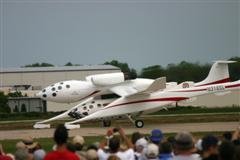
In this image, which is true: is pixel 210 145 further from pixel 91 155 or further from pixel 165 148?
pixel 91 155

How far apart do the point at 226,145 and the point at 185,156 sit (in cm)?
59

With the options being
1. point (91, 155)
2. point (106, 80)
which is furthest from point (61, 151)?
point (106, 80)

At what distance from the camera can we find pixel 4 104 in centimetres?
7081

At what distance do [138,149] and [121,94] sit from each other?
97.0ft

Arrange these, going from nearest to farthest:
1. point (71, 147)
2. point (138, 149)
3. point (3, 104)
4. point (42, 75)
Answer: point (71, 147) → point (138, 149) → point (3, 104) → point (42, 75)

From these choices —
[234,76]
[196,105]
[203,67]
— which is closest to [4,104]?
[196,105]

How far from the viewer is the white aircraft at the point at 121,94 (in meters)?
40.1

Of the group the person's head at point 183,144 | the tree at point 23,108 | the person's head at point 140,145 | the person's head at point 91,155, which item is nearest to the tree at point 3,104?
the tree at point 23,108

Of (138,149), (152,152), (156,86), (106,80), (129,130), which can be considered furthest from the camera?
(106,80)

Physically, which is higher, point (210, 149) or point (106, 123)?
point (210, 149)

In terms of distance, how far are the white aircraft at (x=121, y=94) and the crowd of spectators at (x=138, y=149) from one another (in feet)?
85.1

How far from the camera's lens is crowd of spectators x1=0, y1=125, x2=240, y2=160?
9086 millimetres

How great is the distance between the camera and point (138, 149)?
12688 millimetres

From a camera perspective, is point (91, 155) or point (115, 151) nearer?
point (91, 155)
